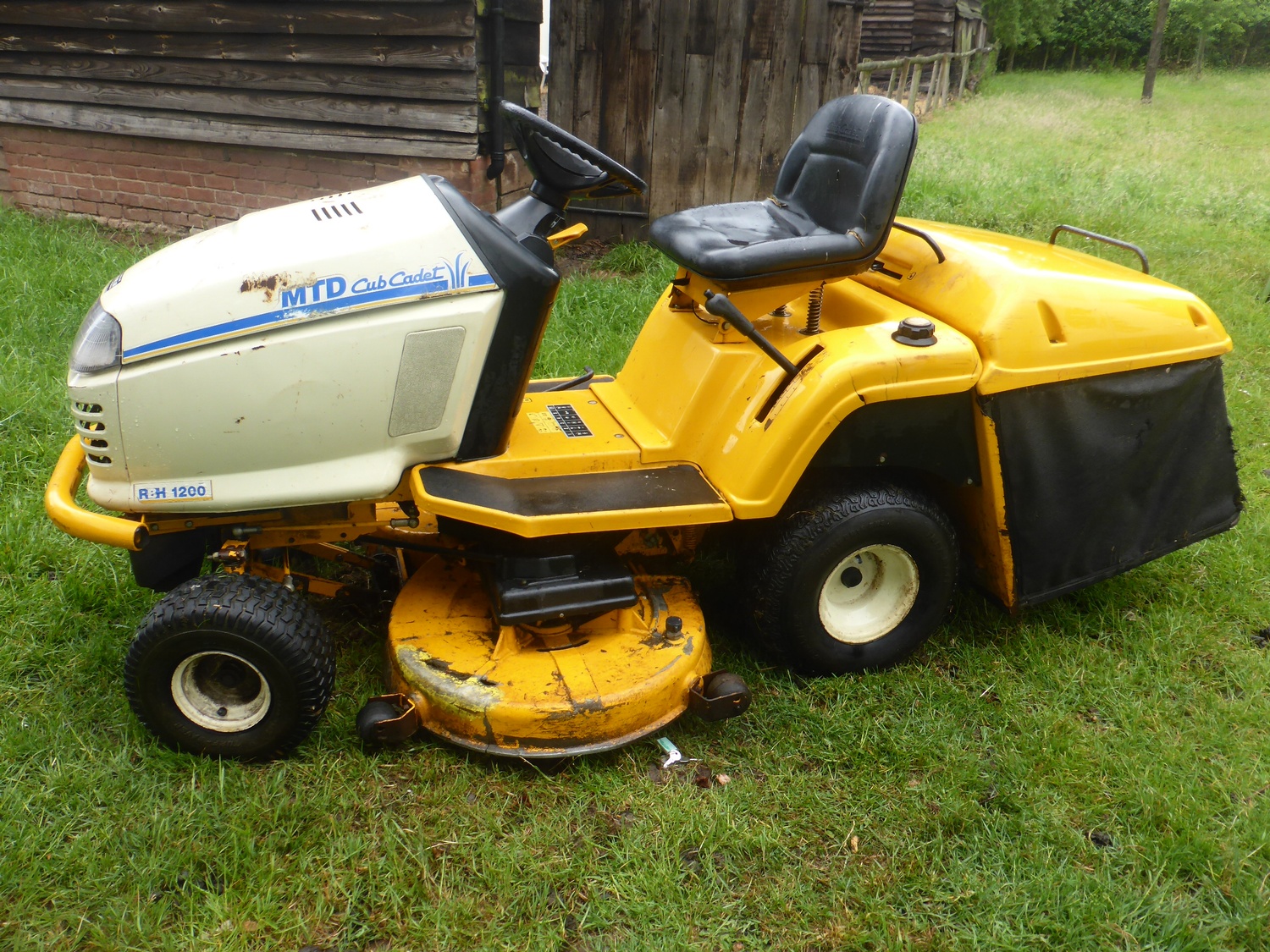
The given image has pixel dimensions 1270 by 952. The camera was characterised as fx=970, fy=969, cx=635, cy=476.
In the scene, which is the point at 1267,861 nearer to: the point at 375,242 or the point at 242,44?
the point at 375,242

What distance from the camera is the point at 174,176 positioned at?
6.51 meters

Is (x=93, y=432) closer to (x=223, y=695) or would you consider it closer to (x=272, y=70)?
(x=223, y=695)

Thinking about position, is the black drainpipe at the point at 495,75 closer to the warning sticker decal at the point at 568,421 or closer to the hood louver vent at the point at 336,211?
the warning sticker decal at the point at 568,421

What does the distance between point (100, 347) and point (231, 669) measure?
31.4 inches

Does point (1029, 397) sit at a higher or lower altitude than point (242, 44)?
lower

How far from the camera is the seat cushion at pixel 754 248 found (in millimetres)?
2453

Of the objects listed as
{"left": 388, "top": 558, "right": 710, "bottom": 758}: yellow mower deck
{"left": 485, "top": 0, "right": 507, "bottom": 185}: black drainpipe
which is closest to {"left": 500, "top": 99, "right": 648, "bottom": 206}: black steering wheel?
{"left": 388, "top": 558, "right": 710, "bottom": 758}: yellow mower deck

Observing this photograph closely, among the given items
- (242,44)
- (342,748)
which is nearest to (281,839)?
(342,748)

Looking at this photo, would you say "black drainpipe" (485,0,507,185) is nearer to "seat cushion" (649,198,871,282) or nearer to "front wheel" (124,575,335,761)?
"seat cushion" (649,198,871,282)

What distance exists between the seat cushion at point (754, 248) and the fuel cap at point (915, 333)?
0.22 metres

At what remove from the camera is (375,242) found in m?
2.18

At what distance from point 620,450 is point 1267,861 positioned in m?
1.76

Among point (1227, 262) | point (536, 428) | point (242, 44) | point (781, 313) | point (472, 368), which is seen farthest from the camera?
point (1227, 262)

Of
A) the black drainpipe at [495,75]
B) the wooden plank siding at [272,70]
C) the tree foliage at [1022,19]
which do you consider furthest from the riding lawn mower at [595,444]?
the tree foliage at [1022,19]
